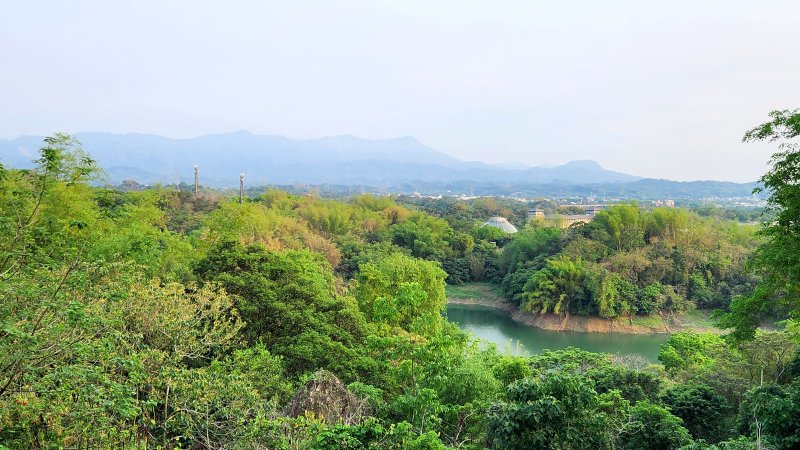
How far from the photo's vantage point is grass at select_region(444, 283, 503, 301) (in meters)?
30.6

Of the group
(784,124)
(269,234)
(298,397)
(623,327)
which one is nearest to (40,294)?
(298,397)

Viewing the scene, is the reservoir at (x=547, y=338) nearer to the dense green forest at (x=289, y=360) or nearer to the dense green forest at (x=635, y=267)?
the dense green forest at (x=635, y=267)

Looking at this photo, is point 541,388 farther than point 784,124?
No

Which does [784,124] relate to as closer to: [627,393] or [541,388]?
[627,393]

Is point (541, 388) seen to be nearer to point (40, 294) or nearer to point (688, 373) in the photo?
point (40, 294)

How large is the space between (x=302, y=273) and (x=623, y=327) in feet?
62.0

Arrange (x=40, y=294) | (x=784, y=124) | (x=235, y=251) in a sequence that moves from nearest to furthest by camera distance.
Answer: (x=40, y=294) < (x=784, y=124) < (x=235, y=251)

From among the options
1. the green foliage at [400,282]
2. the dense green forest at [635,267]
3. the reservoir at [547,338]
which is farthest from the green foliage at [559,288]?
the green foliage at [400,282]

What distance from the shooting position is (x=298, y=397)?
5.91 metres

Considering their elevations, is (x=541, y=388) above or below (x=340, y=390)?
above

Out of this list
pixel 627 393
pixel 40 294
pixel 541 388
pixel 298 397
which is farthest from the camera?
Answer: pixel 627 393

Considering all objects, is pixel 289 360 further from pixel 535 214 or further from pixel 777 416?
pixel 535 214

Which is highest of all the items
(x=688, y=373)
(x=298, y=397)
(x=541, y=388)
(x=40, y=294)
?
(x=40, y=294)

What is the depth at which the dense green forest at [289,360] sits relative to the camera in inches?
157
